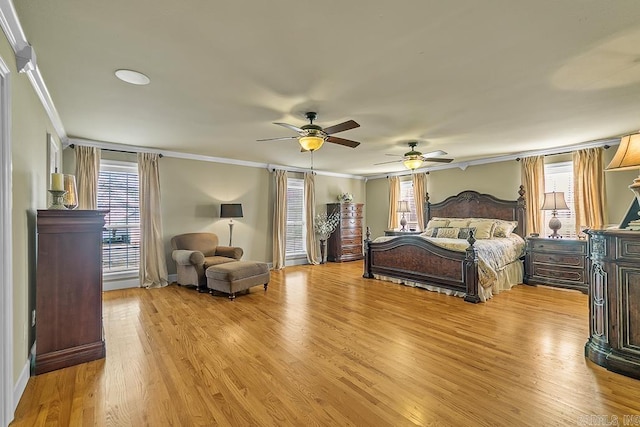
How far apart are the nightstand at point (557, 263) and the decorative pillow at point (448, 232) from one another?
1.20 m

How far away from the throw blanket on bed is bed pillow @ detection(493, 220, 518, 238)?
6.2 inches

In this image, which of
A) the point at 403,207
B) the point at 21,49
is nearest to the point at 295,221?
the point at 403,207

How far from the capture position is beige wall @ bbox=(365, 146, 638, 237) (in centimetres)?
493

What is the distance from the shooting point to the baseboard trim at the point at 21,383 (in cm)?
200

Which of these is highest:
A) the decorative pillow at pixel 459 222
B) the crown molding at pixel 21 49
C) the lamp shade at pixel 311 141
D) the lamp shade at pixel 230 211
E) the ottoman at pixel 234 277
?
the crown molding at pixel 21 49

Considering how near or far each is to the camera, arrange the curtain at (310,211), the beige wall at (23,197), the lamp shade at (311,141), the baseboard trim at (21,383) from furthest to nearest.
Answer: the curtain at (310,211) < the lamp shade at (311,141) < the beige wall at (23,197) < the baseboard trim at (21,383)

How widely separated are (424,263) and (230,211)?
379 cm

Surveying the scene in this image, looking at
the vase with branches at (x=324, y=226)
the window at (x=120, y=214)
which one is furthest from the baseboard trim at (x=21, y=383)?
the vase with branches at (x=324, y=226)

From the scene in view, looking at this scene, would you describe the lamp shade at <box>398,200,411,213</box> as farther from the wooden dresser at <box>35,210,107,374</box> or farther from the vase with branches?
the wooden dresser at <box>35,210,107,374</box>

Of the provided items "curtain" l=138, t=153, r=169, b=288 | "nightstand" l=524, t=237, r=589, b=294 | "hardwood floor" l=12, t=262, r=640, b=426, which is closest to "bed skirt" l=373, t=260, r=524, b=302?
"nightstand" l=524, t=237, r=589, b=294

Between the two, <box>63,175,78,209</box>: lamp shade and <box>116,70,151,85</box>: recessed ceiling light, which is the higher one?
<box>116,70,151,85</box>: recessed ceiling light

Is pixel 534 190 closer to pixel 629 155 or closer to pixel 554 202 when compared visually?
pixel 554 202

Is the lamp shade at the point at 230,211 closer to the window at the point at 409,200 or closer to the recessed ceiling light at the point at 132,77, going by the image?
the recessed ceiling light at the point at 132,77

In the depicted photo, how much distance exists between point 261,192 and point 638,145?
6.08 m
